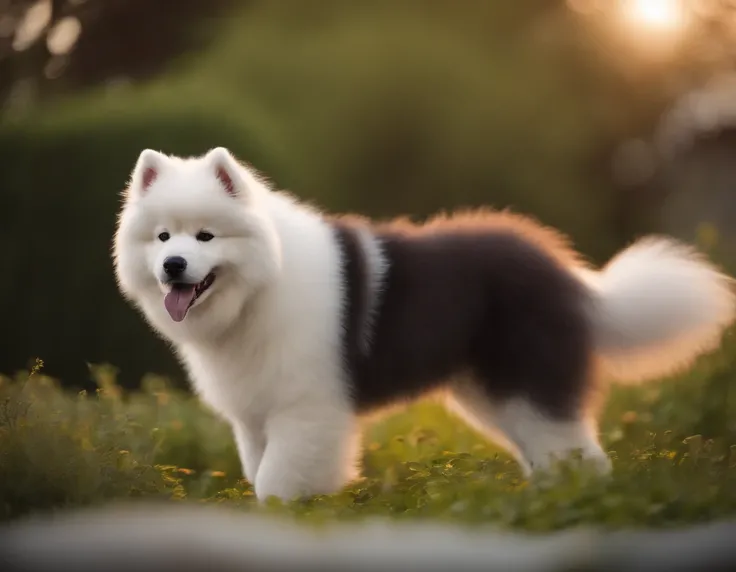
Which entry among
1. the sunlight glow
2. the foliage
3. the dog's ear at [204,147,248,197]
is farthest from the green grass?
the foliage

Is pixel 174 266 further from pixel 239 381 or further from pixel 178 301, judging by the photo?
pixel 239 381

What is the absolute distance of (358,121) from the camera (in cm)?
1041

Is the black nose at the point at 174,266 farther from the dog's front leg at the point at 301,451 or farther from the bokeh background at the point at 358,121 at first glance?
the bokeh background at the point at 358,121

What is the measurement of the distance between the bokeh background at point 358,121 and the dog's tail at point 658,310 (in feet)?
7.65

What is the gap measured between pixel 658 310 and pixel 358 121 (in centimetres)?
651

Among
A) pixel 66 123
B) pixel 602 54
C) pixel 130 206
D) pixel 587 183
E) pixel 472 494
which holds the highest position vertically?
pixel 602 54

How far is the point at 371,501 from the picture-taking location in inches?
168

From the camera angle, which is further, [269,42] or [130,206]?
[269,42]

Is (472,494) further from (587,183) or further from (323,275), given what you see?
(587,183)

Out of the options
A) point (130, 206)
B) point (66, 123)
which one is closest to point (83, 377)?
point (66, 123)

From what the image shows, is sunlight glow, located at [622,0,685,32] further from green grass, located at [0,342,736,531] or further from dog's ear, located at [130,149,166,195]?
dog's ear, located at [130,149,166,195]

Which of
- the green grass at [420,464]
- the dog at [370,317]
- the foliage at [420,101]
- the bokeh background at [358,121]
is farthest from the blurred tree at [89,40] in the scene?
the dog at [370,317]

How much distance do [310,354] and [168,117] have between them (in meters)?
4.28

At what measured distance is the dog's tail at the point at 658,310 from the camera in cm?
445
